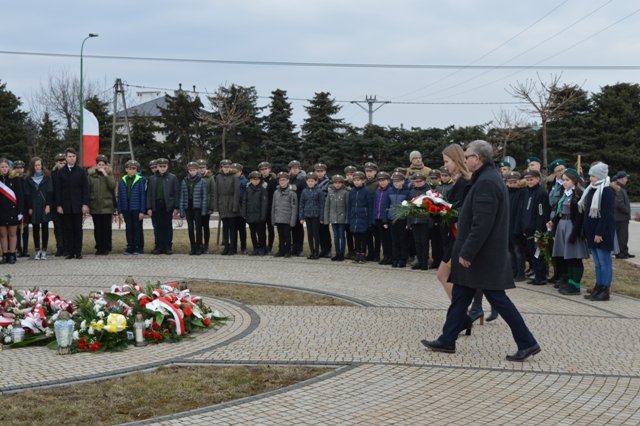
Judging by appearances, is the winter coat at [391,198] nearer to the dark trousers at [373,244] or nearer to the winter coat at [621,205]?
the dark trousers at [373,244]

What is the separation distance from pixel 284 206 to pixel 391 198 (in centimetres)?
253

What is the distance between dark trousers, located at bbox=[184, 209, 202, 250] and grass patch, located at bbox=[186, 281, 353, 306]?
14.8ft

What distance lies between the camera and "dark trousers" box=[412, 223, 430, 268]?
44.9ft

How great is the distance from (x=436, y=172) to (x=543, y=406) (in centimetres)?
915

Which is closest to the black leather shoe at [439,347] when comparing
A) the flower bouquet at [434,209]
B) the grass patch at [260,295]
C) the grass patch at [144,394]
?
the grass patch at [144,394]

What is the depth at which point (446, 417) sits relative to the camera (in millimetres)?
5180

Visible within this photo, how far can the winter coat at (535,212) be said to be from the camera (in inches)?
479

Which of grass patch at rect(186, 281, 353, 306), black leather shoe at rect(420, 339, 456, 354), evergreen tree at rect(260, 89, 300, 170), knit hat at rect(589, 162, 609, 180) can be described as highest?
evergreen tree at rect(260, 89, 300, 170)

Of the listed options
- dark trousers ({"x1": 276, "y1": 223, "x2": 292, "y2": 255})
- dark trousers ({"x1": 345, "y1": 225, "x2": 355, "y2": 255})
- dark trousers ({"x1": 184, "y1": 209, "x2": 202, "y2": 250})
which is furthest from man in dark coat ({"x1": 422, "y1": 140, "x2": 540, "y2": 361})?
dark trousers ({"x1": 184, "y1": 209, "x2": 202, "y2": 250})

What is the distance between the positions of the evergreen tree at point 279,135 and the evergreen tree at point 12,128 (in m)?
18.5

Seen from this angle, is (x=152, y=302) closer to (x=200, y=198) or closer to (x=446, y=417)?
(x=446, y=417)

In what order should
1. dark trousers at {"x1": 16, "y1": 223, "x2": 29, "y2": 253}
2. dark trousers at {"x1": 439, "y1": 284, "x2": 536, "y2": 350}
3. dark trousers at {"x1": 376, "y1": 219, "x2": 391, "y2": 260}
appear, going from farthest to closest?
1. dark trousers at {"x1": 16, "y1": 223, "x2": 29, "y2": 253}
2. dark trousers at {"x1": 376, "y1": 219, "x2": 391, "y2": 260}
3. dark trousers at {"x1": 439, "y1": 284, "x2": 536, "y2": 350}

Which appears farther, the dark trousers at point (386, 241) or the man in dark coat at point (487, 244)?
the dark trousers at point (386, 241)

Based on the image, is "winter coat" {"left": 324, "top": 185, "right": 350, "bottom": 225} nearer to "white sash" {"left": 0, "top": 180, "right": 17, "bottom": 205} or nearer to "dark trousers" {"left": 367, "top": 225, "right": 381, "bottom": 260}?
"dark trousers" {"left": 367, "top": 225, "right": 381, "bottom": 260}
